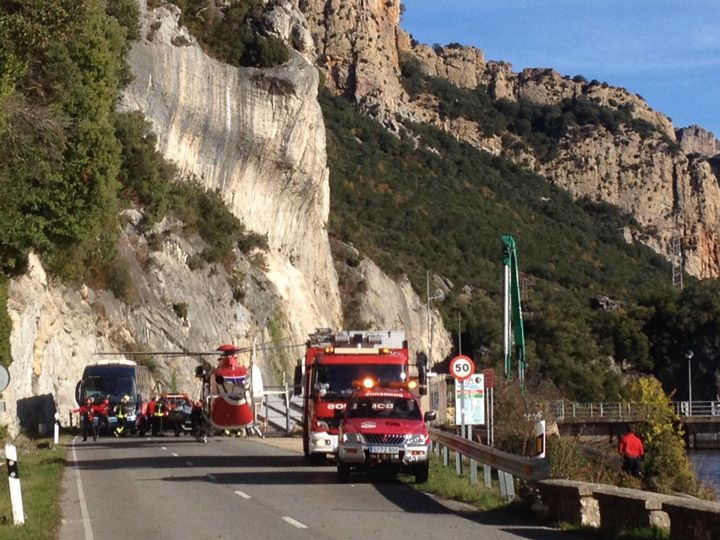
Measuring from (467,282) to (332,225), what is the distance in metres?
24.8

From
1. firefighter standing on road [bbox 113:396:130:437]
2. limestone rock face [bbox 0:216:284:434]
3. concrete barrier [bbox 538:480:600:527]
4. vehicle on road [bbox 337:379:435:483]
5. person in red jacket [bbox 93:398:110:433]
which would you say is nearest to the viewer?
concrete barrier [bbox 538:480:600:527]

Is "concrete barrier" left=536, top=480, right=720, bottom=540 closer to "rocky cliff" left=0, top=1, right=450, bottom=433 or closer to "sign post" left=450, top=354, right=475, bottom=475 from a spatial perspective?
"sign post" left=450, top=354, right=475, bottom=475

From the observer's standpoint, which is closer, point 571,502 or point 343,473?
point 571,502

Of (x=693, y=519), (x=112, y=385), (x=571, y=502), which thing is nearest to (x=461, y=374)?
(x=571, y=502)

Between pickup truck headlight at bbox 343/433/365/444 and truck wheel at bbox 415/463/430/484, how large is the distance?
46.4 inches

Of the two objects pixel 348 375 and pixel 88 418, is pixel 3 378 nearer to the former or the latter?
pixel 348 375

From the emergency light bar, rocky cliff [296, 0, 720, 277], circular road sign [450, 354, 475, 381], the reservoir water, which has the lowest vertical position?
the reservoir water

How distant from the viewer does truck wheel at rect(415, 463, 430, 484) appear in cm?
2356

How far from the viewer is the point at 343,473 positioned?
24.1m

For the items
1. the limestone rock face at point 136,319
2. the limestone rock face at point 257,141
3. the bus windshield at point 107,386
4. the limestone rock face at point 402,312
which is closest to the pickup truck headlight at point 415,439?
the limestone rock face at point 136,319

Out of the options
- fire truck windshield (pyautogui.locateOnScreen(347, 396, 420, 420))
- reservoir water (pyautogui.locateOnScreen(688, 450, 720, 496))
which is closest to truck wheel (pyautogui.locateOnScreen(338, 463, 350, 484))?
fire truck windshield (pyautogui.locateOnScreen(347, 396, 420, 420))

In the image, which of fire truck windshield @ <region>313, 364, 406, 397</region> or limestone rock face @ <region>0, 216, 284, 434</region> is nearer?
fire truck windshield @ <region>313, 364, 406, 397</region>

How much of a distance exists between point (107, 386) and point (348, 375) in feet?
82.9

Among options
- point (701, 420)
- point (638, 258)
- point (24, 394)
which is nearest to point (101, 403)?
point (24, 394)
